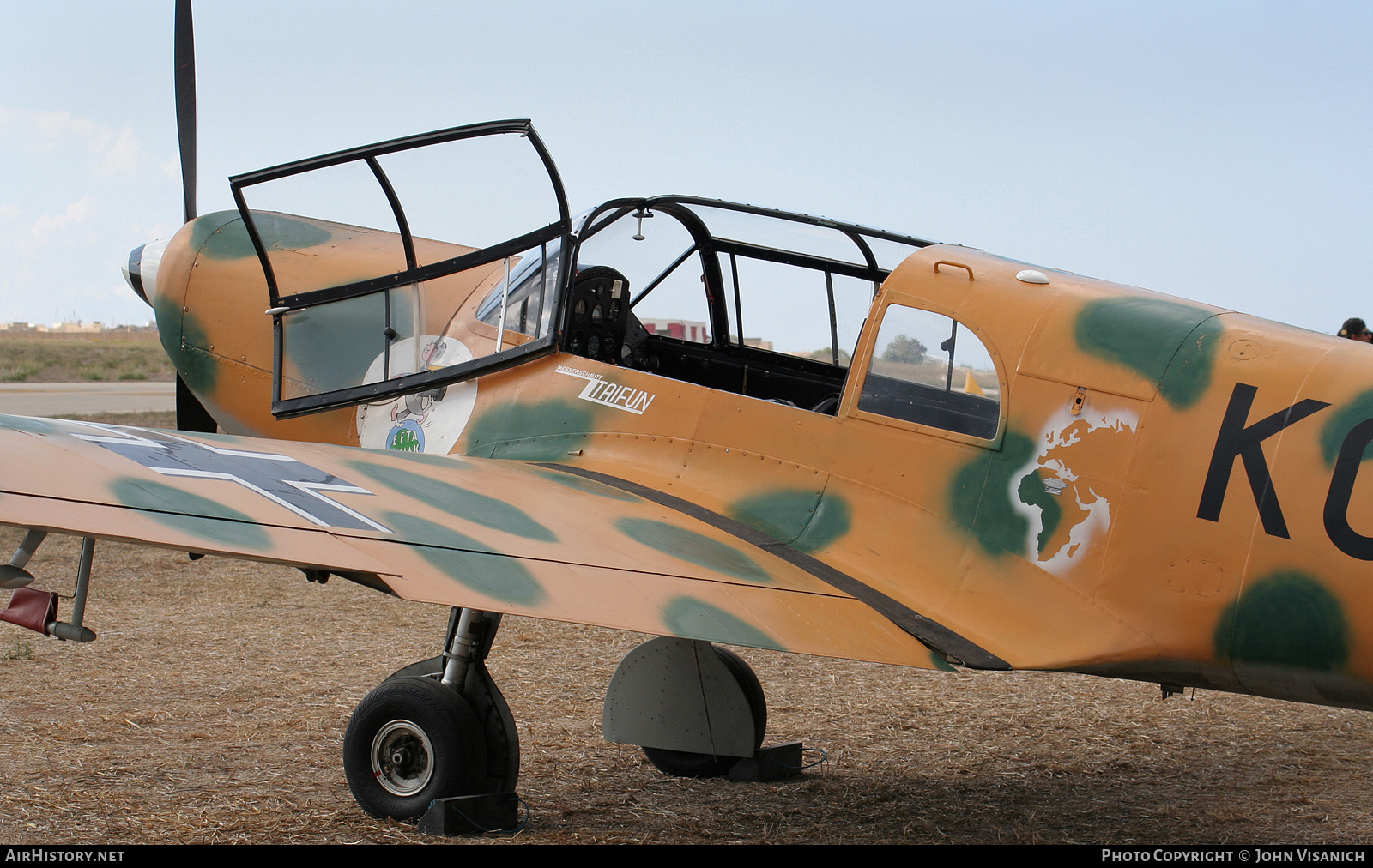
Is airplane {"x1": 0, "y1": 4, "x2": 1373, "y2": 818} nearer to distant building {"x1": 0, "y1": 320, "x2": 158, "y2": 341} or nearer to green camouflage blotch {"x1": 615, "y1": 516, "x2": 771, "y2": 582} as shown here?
green camouflage blotch {"x1": 615, "y1": 516, "x2": 771, "y2": 582}

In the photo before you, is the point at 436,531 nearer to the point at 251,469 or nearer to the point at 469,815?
the point at 251,469

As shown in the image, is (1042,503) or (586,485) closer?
(1042,503)

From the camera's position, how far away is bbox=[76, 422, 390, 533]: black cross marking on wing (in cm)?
358

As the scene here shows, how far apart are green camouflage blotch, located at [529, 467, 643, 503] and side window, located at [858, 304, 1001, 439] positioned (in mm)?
1033

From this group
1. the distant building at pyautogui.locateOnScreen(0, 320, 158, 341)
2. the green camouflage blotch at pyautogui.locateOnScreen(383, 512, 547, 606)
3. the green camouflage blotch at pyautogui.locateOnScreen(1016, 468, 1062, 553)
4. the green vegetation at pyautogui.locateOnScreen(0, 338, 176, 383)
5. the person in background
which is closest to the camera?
the green camouflage blotch at pyautogui.locateOnScreen(383, 512, 547, 606)

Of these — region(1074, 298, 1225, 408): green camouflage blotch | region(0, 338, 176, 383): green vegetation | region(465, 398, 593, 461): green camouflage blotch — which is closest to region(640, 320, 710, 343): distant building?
region(465, 398, 593, 461): green camouflage blotch

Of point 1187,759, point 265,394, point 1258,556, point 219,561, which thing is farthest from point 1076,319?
point 219,561

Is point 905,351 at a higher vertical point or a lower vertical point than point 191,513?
higher

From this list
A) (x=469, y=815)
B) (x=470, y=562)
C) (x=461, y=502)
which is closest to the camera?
(x=470, y=562)

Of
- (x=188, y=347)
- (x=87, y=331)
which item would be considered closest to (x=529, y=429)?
(x=188, y=347)

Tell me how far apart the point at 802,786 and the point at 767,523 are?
1565 mm

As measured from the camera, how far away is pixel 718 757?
5.58m

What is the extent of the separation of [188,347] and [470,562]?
3.57 metres

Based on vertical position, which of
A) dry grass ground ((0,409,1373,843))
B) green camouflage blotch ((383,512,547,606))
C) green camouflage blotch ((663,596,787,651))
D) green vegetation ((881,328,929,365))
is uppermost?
green vegetation ((881,328,929,365))
